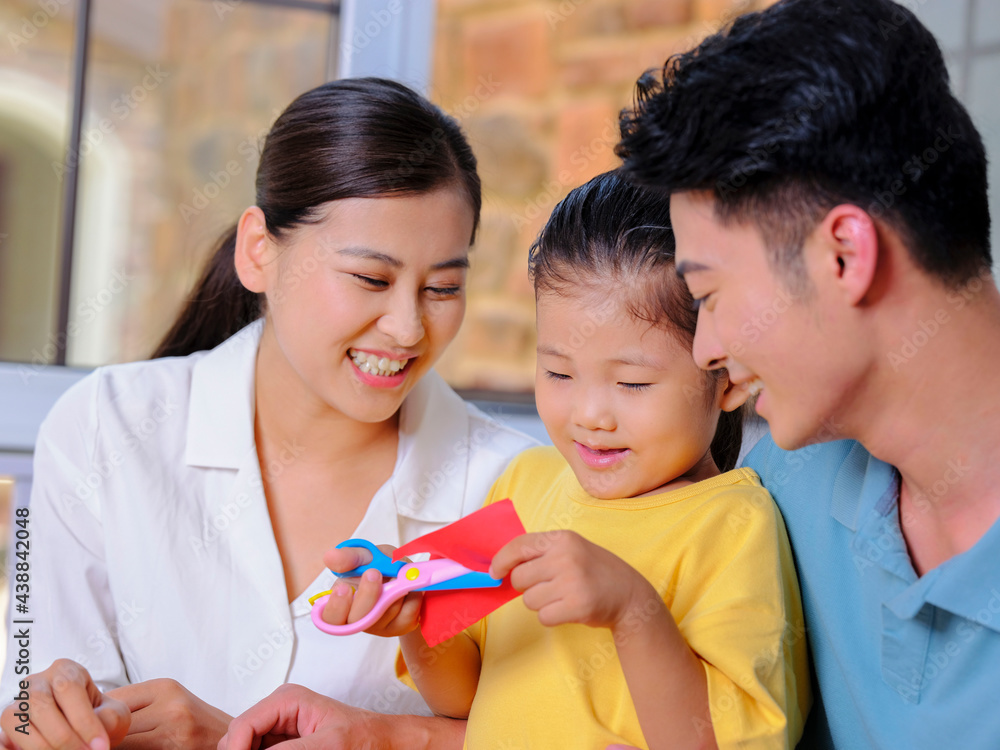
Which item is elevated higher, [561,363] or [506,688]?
[561,363]

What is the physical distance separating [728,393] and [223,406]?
0.79 meters

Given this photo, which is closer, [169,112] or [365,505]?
[365,505]

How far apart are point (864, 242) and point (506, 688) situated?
61cm

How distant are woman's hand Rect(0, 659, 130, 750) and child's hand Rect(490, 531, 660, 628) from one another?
0.46 m

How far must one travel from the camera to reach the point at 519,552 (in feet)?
2.87

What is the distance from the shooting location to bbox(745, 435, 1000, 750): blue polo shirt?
84 centimetres

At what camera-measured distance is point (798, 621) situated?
105cm

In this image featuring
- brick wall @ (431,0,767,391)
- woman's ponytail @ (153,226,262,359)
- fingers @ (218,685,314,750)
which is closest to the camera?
fingers @ (218,685,314,750)

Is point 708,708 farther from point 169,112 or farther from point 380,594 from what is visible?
point 169,112

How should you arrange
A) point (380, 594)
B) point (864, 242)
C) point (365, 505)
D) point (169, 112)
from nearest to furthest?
1. point (864, 242)
2. point (380, 594)
3. point (365, 505)
4. point (169, 112)

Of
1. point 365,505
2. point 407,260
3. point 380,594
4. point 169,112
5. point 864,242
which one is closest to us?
point 864,242

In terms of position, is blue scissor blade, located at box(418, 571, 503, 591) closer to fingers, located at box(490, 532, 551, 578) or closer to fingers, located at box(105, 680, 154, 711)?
fingers, located at box(490, 532, 551, 578)

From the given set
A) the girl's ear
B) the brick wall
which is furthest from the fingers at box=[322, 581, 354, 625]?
the brick wall

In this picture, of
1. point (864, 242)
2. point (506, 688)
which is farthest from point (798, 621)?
point (864, 242)
